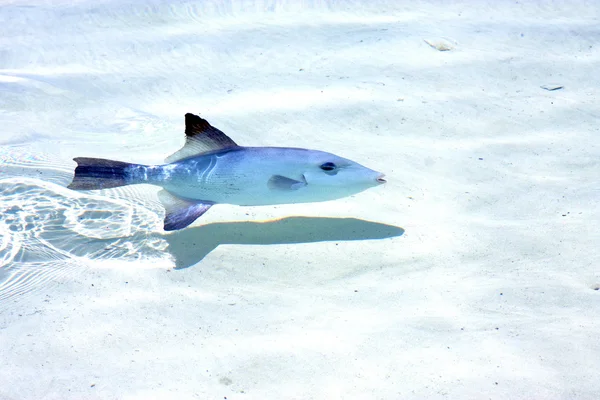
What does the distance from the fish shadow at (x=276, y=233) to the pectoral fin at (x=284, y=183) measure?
1.11 ft

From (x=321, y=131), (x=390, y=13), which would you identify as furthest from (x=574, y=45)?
(x=321, y=131)

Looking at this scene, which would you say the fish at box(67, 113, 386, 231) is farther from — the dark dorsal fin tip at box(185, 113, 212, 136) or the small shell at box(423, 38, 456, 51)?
the small shell at box(423, 38, 456, 51)

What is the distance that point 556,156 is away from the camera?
12.6 feet

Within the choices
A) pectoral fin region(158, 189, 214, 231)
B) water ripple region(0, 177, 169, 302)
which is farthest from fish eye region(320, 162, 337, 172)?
water ripple region(0, 177, 169, 302)

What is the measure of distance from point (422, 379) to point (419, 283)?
25.8 inches

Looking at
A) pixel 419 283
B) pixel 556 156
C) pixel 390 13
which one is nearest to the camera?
pixel 419 283

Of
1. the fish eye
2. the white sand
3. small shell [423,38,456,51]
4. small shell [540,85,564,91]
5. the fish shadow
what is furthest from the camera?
small shell [423,38,456,51]

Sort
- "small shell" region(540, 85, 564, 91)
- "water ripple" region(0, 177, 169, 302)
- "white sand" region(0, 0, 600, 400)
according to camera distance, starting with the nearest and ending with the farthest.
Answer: "white sand" region(0, 0, 600, 400), "water ripple" region(0, 177, 169, 302), "small shell" region(540, 85, 564, 91)

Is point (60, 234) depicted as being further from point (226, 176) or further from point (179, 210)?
point (226, 176)

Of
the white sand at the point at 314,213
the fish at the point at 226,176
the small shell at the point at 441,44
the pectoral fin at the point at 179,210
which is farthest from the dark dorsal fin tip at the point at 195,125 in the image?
the small shell at the point at 441,44

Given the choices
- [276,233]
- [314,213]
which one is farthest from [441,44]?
[276,233]

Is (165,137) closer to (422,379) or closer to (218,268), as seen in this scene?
(218,268)

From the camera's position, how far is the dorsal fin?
2.98 meters

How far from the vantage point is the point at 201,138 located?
9.92 ft
